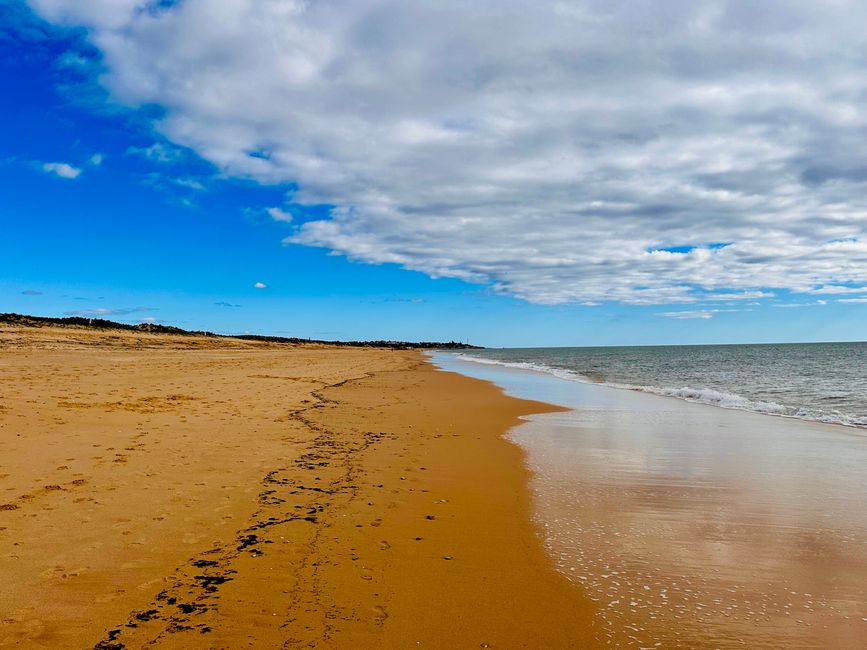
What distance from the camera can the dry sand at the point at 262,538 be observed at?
398cm

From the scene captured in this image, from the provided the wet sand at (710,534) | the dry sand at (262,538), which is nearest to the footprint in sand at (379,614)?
the dry sand at (262,538)

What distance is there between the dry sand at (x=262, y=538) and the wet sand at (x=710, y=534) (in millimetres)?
500

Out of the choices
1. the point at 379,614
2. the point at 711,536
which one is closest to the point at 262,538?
the point at 379,614

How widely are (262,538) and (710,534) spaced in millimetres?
4922

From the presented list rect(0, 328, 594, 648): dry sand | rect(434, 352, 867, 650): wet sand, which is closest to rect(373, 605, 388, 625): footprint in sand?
rect(0, 328, 594, 648): dry sand

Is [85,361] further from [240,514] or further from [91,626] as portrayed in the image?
[91,626]

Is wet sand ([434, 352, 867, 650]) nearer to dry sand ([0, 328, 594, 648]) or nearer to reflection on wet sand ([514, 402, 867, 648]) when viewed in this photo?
reflection on wet sand ([514, 402, 867, 648])

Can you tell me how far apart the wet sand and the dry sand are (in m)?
0.50

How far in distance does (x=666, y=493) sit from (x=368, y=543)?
4.60m

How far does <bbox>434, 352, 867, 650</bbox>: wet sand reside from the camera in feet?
13.8

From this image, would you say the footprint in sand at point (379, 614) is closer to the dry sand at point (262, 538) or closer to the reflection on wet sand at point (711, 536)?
the dry sand at point (262, 538)

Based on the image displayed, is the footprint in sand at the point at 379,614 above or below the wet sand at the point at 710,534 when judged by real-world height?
below

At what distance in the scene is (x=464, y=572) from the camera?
16.7 ft

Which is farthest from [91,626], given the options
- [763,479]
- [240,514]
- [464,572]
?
[763,479]
